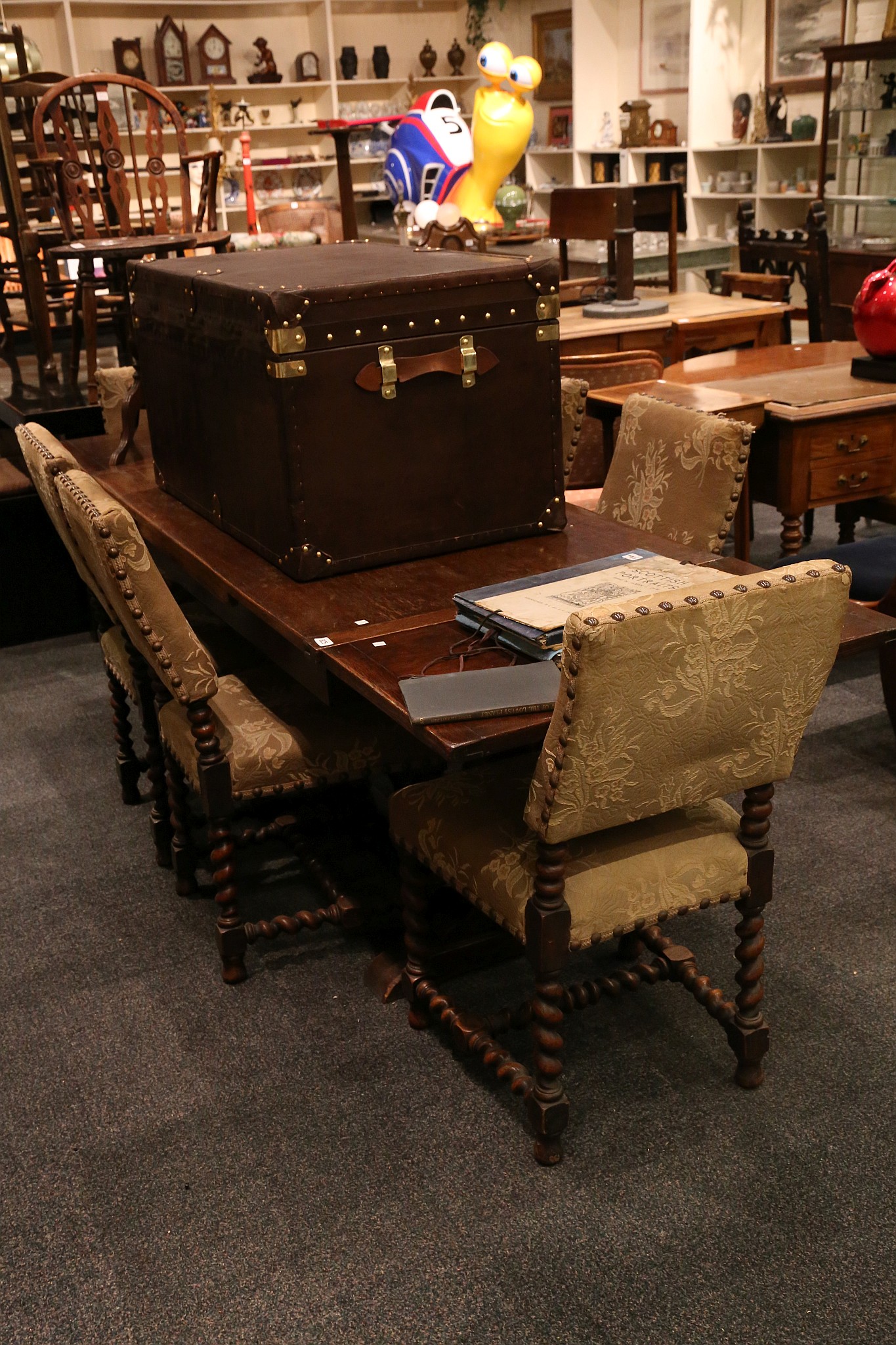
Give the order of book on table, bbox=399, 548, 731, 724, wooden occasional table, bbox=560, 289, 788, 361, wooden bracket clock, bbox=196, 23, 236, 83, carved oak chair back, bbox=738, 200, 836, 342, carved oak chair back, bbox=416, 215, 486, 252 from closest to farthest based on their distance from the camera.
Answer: book on table, bbox=399, 548, 731, 724 → wooden occasional table, bbox=560, 289, 788, 361 → carved oak chair back, bbox=738, 200, 836, 342 → carved oak chair back, bbox=416, 215, 486, 252 → wooden bracket clock, bbox=196, 23, 236, 83

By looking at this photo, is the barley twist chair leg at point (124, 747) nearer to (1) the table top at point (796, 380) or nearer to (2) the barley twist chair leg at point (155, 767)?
(2) the barley twist chair leg at point (155, 767)

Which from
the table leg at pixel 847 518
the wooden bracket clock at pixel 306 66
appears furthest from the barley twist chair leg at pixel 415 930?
the wooden bracket clock at pixel 306 66

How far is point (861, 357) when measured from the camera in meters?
3.67

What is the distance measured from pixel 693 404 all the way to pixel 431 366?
52.9 inches

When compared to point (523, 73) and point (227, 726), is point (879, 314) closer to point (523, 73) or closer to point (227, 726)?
point (227, 726)

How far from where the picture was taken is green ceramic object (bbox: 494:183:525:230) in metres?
6.37

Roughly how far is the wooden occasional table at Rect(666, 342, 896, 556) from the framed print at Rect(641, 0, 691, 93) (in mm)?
5161

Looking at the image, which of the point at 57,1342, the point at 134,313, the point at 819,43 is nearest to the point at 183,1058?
→ the point at 57,1342

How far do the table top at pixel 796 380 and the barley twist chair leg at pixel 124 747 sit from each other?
175 cm

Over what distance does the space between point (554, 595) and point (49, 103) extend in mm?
3393

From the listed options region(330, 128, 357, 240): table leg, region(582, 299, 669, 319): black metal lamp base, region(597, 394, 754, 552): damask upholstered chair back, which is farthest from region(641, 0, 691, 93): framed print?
region(597, 394, 754, 552): damask upholstered chair back

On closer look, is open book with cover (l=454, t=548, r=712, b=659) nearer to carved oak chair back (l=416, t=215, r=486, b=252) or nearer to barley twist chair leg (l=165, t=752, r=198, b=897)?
barley twist chair leg (l=165, t=752, r=198, b=897)

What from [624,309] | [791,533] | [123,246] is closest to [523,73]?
[624,309]

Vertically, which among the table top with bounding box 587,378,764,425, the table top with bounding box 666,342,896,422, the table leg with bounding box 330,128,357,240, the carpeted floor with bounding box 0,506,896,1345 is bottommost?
the carpeted floor with bounding box 0,506,896,1345
